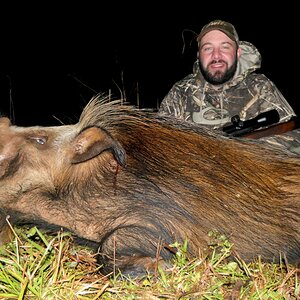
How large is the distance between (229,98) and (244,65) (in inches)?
17.5

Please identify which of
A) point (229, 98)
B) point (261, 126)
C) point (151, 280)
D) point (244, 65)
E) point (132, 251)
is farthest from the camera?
point (244, 65)

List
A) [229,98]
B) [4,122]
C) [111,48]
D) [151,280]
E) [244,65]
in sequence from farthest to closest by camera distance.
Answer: [111,48], [244,65], [229,98], [4,122], [151,280]

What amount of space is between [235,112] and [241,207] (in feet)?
8.10

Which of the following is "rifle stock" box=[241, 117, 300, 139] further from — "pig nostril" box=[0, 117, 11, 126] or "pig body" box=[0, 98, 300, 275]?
"pig nostril" box=[0, 117, 11, 126]

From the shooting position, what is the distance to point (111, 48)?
21797 mm

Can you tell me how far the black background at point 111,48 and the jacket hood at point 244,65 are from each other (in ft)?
23.9

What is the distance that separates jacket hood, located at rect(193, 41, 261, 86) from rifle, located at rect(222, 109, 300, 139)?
32.8 inches

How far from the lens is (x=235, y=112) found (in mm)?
6102

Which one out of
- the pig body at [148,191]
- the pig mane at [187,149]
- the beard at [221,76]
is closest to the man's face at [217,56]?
the beard at [221,76]

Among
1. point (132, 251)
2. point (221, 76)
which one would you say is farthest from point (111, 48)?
point (132, 251)

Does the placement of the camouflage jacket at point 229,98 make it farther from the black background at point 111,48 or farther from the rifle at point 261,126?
the black background at point 111,48

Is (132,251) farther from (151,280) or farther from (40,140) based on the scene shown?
(40,140)

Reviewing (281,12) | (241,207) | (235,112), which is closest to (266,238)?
(241,207)

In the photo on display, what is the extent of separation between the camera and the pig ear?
12.2 feet
